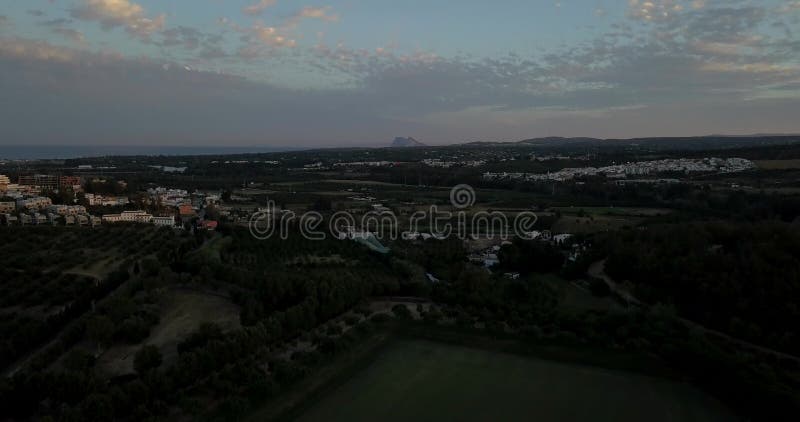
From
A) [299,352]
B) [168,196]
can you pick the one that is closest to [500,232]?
[299,352]

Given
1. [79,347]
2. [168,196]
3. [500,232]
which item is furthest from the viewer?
[168,196]

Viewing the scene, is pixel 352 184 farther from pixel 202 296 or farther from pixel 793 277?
pixel 793 277

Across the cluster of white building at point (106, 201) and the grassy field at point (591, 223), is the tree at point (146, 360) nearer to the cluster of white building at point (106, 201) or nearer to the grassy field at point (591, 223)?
the grassy field at point (591, 223)

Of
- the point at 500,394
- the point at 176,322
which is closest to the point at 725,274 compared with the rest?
the point at 500,394

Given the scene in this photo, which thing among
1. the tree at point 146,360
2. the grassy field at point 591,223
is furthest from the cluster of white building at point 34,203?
the grassy field at point 591,223

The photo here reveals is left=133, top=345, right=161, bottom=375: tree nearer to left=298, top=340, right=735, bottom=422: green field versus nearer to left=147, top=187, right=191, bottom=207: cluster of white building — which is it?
left=298, top=340, right=735, bottom=422: green field

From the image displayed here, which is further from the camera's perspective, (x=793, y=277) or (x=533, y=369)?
(x=793, y=277)
